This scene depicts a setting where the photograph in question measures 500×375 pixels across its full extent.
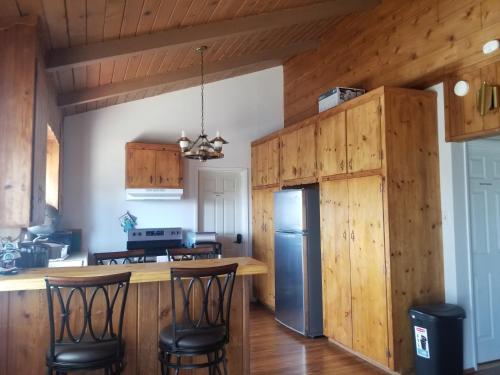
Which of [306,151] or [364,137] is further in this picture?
[306,151]

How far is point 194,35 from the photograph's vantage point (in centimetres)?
336

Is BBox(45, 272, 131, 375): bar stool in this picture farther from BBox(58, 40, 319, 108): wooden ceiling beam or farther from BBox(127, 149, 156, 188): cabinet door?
BBox(127, 149, 156, 188): cabinet door

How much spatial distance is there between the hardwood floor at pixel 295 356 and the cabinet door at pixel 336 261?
0.19 m

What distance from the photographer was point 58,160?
4.47 m

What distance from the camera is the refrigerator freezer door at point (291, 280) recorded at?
4164mm

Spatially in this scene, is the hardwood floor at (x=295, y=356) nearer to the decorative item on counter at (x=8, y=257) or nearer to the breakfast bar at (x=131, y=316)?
the breakfast bar at (x=131, y=316)

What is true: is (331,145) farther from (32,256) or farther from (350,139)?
(32,256)

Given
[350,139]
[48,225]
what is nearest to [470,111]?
[350,139]

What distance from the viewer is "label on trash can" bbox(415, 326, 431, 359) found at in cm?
295

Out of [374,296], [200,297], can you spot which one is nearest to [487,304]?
[374,296]

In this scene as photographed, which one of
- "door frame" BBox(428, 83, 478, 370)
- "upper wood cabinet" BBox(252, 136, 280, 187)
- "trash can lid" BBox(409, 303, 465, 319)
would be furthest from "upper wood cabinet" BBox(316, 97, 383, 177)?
"trash can lid" BBox(409, 303, 465, 319)

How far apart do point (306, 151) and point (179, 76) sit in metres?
1.82

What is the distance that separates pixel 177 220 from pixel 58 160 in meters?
1.77

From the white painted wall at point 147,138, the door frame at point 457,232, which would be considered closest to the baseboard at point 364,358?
the door frame at point 457,232
